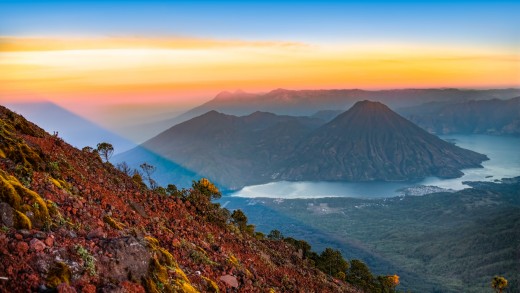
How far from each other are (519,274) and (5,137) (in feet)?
605

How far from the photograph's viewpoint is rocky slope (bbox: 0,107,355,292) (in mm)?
12781

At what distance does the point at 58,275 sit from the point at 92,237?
9.43 ft

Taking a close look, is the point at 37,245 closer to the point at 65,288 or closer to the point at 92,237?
the point at 65,288

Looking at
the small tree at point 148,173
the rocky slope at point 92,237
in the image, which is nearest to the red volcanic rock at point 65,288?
the rocky slope at point 92,237

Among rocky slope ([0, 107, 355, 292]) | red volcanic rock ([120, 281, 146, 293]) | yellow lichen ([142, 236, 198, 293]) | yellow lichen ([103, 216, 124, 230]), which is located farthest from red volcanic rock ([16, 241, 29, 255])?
yellow lichen ([103, 216, 124, 230])

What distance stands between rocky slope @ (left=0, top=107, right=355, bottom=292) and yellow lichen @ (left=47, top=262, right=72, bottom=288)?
0.03 metres

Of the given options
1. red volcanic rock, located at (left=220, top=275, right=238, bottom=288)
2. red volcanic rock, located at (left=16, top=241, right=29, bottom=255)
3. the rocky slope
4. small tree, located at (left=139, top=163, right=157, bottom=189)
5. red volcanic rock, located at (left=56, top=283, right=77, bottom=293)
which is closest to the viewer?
red volcanic rock, located at (left=56, top=283, right=77, bottom=293)

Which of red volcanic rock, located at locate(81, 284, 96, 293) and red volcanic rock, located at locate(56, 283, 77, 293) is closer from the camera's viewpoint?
red volcanic rock, located at locate(56, 283, 77, 293)

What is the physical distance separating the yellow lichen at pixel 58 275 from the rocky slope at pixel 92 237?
28 millimetres

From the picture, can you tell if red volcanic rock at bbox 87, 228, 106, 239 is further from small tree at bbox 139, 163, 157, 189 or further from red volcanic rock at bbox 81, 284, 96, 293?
small tree at bbox 139, 163, 157, 189

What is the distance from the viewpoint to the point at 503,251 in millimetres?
189250

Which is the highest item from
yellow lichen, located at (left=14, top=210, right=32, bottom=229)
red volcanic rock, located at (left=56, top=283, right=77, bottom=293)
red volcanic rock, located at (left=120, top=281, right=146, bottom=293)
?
yellow lichen, located at (left=14, top=210, right=32, bottom=229)

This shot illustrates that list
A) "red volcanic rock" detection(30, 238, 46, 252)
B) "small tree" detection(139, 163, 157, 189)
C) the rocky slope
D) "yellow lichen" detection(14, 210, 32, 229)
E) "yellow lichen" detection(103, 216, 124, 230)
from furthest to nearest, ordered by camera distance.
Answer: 1. "small tree" detection(139, 163, 157, 189)
2. "yellow lichen" detection(103, 216, 124, 230)
3. "yellow lichen" detection(14, 210, 32, 229)
4. "red volcanic rock" detection(30, 238, 46, 252)
5. the rocky slope

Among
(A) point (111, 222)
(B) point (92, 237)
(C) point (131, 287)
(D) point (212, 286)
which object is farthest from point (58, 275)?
(D) point (212, 286)
